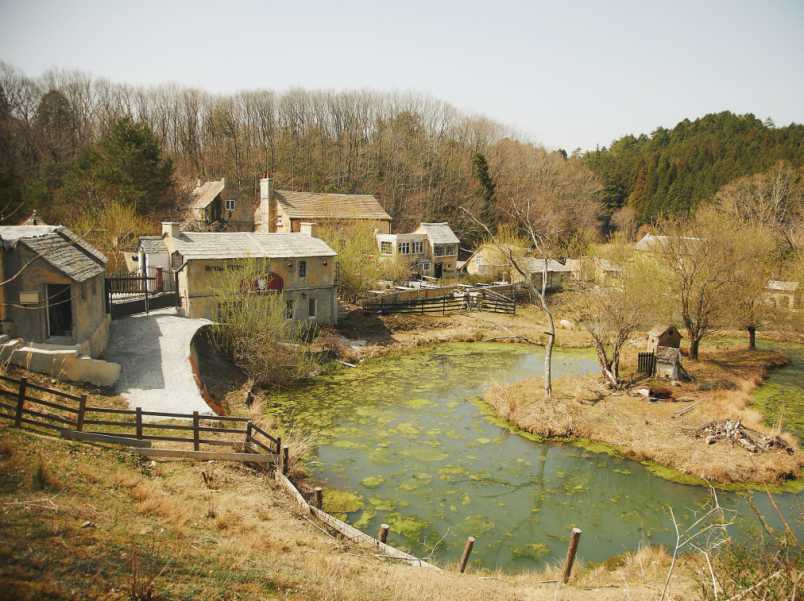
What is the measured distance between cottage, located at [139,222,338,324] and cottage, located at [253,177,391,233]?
49.2 ft

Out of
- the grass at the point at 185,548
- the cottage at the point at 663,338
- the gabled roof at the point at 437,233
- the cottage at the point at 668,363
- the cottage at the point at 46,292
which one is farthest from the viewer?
the gabled roof at the point at 437,233

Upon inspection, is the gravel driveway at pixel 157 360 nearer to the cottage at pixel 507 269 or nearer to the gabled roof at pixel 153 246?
the gabled roof at pixel 153 246

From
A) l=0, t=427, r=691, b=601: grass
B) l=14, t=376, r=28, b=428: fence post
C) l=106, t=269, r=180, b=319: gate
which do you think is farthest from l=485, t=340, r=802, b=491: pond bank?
l=106, t=269, r=180, b=319: gate

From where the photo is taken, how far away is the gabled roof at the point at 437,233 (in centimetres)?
5616

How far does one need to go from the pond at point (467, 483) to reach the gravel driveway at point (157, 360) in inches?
165

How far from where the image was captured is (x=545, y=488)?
17.4 meters

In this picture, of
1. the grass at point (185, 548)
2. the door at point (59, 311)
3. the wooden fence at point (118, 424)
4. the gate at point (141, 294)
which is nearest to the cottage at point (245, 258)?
the gate at point (141, 294)

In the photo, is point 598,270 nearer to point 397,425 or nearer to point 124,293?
point 397,425

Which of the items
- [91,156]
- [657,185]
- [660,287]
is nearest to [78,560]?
[660,287]

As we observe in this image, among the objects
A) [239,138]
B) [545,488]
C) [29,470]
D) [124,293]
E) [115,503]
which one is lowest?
[545,488]

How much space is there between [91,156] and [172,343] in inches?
1335

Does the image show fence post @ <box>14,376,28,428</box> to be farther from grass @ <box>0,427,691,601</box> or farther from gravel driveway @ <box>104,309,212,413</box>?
gravel driveway @ <box>104,309,212,413</box>

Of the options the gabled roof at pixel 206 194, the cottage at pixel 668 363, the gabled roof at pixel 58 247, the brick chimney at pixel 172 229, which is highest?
the gabled roof at pixel 206 194

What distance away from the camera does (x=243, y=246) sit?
31781 mm
